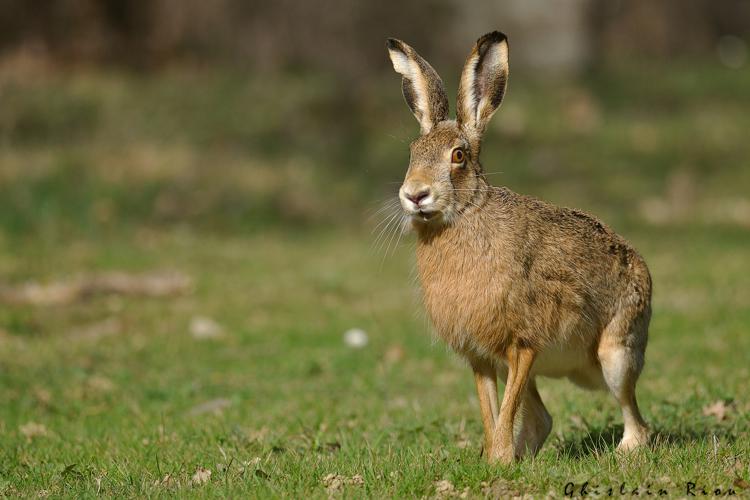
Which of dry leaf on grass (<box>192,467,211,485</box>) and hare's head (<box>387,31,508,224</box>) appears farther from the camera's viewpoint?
hare's head (<box>387,31,508,224</box>)

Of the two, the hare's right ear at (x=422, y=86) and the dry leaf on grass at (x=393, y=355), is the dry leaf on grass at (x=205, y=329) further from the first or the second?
the hare's right ear at (x=422, y=86)

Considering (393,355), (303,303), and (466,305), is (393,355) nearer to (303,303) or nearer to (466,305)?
(303,303)

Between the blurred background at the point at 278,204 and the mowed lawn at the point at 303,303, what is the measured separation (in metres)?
0.04

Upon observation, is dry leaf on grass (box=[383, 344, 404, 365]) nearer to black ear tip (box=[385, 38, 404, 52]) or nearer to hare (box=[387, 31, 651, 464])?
hare (box=[387, 31, 651, 464])

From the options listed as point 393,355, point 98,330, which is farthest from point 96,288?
point 393,355

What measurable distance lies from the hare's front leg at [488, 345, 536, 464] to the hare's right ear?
1.20 metres

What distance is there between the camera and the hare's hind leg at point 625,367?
557cm

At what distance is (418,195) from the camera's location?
16.9 feet

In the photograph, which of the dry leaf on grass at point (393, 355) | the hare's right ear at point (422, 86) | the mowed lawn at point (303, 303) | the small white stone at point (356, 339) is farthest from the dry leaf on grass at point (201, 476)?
the small white stone at point (356, 339)

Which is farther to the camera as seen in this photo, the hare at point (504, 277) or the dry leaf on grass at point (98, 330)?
the dry leaf on grass at point (98, 330)

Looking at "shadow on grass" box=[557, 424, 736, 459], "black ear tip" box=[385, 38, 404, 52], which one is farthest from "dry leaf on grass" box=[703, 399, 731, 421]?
"black ear tip" box=[385, 38, 404, 52]

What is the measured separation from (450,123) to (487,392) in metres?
1.32

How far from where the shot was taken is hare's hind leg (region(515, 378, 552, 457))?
5770 millimetres

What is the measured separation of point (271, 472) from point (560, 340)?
1489 millimetres
